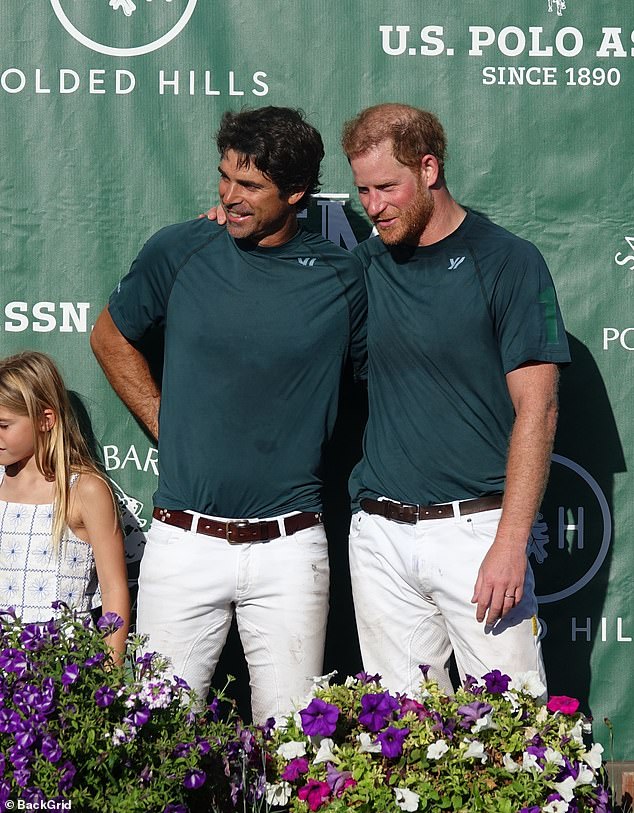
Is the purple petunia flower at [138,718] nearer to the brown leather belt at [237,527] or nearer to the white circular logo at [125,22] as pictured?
the brown leather belt at [237,527]

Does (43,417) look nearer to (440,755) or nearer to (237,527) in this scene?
(237,527)

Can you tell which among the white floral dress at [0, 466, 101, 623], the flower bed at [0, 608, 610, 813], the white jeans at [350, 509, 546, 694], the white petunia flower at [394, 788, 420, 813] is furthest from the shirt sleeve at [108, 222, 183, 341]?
the white petunia flower at [394, 788, 420, 813]

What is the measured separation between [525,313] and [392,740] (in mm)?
1129

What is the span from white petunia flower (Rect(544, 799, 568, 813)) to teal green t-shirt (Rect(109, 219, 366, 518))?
1.02 meters

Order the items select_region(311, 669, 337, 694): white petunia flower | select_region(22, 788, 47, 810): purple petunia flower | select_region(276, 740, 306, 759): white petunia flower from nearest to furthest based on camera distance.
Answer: select_region(22, 788, 47, 810): purple petunia flower → select_region(276, 740, 306, 759): white petunia flower → select_region(311, 669, 337, 694): white petunia flower

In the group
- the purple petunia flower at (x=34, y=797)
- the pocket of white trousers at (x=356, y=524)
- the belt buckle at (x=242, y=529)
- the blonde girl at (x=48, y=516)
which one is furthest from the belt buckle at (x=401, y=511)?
the purple petunia flower at (x=34, y=797)

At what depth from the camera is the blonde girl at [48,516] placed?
3.15 metres

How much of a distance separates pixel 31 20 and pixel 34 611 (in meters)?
1.85

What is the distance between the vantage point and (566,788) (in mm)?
2395

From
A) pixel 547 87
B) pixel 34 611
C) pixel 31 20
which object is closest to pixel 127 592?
pixel 34 611

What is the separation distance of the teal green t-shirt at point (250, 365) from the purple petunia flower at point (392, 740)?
2.43ft

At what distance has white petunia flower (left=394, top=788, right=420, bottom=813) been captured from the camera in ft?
7.62

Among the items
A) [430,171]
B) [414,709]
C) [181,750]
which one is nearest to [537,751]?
[414,709]

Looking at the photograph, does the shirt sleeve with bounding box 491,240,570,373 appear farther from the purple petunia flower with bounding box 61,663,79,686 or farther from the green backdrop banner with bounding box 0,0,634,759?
the purple petunia flower with bounding box 61,663,79,686
